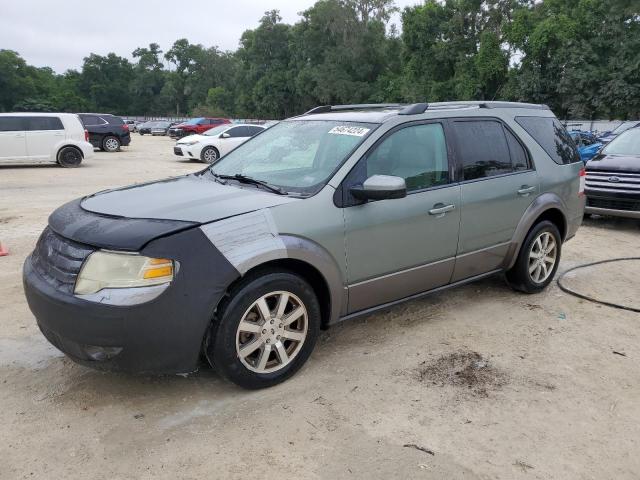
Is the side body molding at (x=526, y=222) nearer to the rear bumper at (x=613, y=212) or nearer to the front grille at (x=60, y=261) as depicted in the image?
Answer: the front grille at (x=60, y=261)

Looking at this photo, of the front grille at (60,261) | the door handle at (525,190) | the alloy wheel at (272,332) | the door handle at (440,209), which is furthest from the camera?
the door handle at (525,190)

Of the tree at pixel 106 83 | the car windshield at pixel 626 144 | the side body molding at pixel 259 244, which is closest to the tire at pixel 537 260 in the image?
the side body molding at pixel 259 244

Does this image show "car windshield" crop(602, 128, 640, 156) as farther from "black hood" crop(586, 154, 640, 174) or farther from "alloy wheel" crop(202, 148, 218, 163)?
"alloy wheel" crop(202, 148, 218, 163)

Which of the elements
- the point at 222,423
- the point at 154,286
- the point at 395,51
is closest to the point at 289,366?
the point at 222,423

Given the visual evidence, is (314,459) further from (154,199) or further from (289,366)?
(154,199)

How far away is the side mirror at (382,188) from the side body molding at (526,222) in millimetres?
1735

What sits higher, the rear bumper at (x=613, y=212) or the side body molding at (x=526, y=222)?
the side body molding at (x=526, y=222)

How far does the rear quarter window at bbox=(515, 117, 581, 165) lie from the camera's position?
5042 millimetres

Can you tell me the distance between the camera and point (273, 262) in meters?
3.28

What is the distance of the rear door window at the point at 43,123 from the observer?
15535 millimetres

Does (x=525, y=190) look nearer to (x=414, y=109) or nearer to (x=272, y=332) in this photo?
(x=414, y=109)

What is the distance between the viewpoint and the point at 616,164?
8461mm

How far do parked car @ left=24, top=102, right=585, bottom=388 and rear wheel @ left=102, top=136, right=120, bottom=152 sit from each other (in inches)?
830

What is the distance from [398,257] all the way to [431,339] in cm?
76
